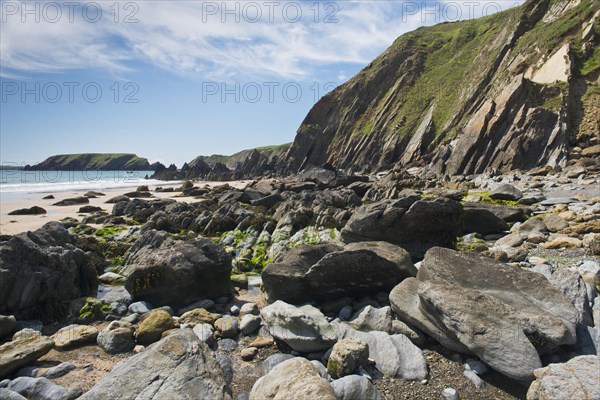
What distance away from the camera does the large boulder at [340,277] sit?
26.3 feet

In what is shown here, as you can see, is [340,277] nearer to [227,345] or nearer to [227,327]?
[227,327]

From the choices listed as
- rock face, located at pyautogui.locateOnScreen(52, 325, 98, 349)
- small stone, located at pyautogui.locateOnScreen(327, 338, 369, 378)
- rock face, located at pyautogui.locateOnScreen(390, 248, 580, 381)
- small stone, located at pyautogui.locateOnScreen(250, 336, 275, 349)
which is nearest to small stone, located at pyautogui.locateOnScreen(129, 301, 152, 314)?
rock face, located at pyautogui.locateOnScreen(52, 325, 98, 349)

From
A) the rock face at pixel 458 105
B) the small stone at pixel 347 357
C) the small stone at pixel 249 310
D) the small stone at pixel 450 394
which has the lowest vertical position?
the small stone at pixel 249 310

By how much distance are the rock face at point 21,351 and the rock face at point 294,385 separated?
4.17 meters

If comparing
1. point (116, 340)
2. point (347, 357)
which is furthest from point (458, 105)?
point (116, 340)

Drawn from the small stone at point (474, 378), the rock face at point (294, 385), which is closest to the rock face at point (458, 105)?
the small stone at point (474, 378)

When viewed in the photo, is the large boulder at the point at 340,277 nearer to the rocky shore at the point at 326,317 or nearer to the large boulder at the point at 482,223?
the rocky shore at the point at 326,317

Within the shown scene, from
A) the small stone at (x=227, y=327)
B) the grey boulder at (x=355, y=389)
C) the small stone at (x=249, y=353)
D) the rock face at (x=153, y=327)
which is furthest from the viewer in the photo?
the small stone at (x=227, y=327)

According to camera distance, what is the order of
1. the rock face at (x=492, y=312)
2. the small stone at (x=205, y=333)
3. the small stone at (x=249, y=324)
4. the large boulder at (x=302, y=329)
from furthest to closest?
the small stone at (x=249, y=324) < the small stone at (x=205, y=333) < the large boulder at (x=302, y=329) < the rock face at (x=492, y=312)

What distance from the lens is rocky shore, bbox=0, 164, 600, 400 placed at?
485cm

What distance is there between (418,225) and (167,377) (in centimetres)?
836

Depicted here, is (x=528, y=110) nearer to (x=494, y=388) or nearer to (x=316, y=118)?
(x=494, y=388)

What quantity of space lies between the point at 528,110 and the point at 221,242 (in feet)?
128

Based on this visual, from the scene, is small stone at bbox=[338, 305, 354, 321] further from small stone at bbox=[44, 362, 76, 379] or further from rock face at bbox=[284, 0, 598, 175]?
rock face at bbox=[284, 0, 598, 175]
